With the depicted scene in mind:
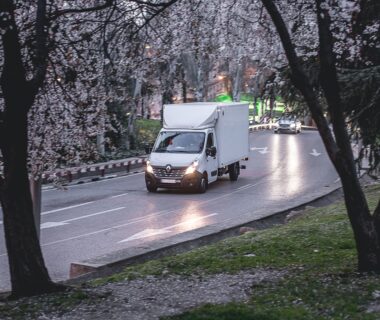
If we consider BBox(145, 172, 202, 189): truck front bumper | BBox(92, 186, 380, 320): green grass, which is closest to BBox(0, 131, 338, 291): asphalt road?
BBox(145, 172, 202, 189): truck front bumper

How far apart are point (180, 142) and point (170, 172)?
1.45 metres

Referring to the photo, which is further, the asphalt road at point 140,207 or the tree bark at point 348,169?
the asphalt road at point 140,207

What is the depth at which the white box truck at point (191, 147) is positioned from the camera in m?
22.8

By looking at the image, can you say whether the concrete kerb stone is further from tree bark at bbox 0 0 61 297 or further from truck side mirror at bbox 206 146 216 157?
truck side mirror at bbox 206 146 216 157

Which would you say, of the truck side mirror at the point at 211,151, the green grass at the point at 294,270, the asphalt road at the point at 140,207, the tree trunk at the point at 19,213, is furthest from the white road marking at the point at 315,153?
the tree trunk at the point at 19,213

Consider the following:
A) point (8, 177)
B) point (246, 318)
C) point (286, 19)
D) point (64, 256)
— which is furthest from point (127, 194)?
point (246, 318)

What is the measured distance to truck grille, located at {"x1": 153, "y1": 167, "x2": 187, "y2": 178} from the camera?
892 inches

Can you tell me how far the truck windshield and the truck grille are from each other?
91 centimetres

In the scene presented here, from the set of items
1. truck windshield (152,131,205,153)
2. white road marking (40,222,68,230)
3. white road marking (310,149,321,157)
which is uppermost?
truck windshield (152,131,205,153)

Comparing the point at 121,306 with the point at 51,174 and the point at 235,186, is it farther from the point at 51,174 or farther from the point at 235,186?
the point at 235,186

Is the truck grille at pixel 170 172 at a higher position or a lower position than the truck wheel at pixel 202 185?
higher

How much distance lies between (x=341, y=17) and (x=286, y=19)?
1346mm

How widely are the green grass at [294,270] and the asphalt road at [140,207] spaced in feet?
9.42

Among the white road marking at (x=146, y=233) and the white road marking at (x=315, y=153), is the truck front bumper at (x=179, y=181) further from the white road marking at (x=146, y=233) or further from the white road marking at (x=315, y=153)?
the white road marking at (x=315, y=153)
